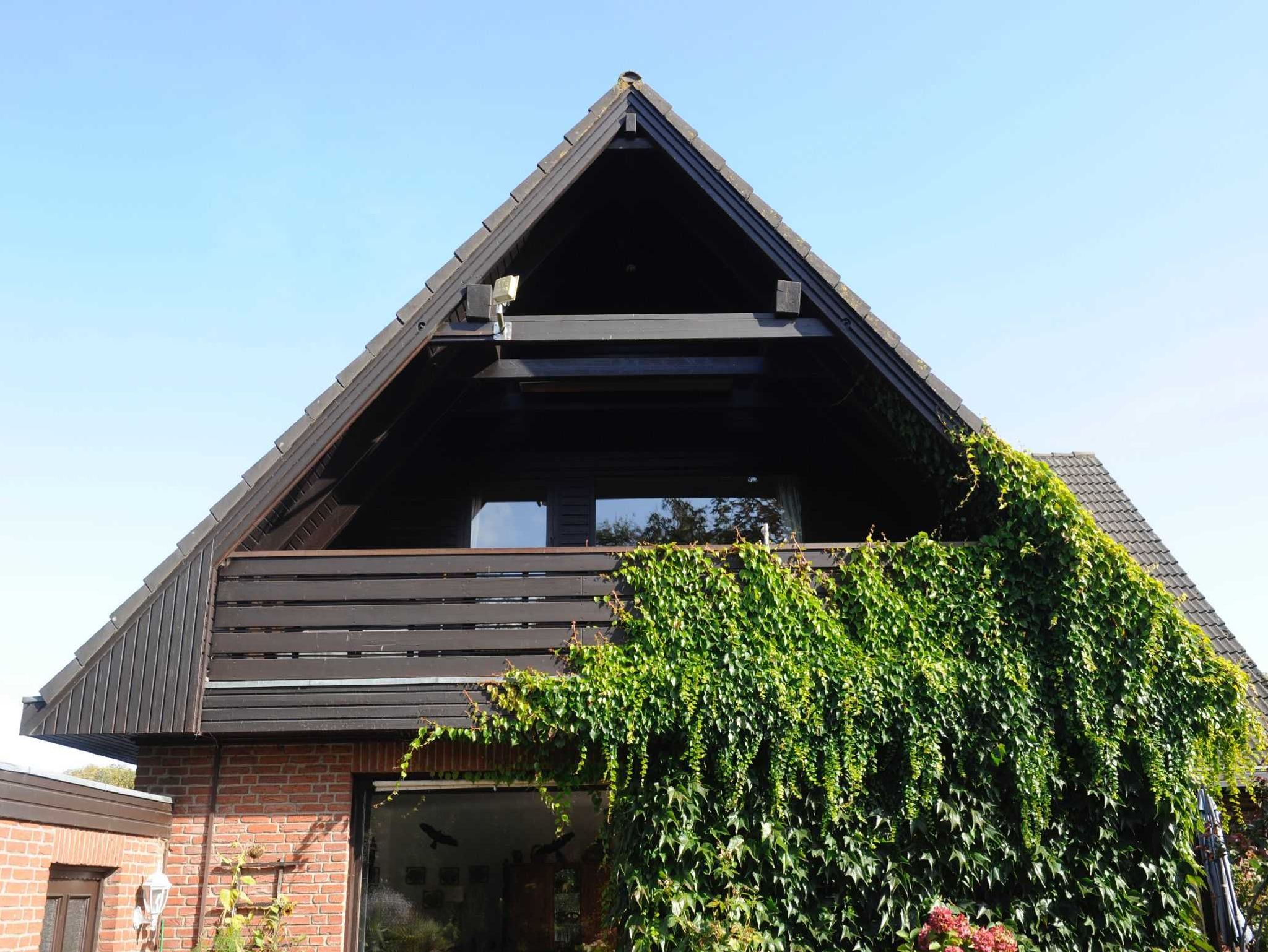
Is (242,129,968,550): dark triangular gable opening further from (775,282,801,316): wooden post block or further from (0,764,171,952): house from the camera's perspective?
(0,764,171,952): house

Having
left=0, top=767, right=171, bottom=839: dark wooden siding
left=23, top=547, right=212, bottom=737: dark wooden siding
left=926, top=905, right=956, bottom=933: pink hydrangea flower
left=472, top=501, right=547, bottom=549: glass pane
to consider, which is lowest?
left=926, top=905, right=956, bottom=933: pink hydrangea flower

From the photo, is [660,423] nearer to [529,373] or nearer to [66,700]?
[529,373]

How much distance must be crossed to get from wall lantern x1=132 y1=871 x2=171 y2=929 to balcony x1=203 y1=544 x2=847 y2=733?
957 mm

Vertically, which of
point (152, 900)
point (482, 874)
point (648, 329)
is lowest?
point (152, 900)

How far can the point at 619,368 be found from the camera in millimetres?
8148

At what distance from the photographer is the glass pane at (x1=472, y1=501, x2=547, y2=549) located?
9.20m

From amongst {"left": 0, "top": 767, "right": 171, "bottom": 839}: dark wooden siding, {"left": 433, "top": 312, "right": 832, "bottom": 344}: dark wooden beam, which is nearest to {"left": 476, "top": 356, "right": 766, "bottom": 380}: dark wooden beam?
{"left": 433, "top": 312, "right": 832, "bottom": 344}: dark wooden beam

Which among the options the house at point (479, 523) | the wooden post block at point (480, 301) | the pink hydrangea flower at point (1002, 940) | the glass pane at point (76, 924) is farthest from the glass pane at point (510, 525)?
the pink hydrangea flower at point (1002, 940)

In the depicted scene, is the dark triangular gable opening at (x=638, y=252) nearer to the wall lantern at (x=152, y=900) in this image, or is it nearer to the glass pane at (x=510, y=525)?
the glass pane at (x=510, y=525)

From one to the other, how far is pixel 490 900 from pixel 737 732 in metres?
2.36

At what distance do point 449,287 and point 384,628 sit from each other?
8.16ft

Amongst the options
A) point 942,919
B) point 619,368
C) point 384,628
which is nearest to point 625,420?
point 619,368

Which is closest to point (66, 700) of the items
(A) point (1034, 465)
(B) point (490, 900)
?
(B) point (490, 900)

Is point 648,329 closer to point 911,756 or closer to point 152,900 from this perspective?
point 911,756
